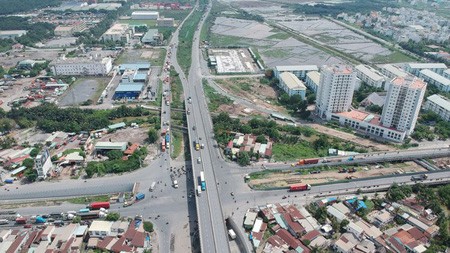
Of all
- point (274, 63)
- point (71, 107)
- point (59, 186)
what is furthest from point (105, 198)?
point (274, 63)

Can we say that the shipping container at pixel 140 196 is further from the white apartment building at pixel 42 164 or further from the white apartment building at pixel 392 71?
the white apartment building at pixel 392 71

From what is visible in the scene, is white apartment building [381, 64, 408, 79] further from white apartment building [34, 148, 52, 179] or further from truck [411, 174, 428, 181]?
white apartment building [34, 148, 52, 179]

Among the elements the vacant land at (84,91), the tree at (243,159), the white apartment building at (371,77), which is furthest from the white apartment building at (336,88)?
the vacant land at (84,91)

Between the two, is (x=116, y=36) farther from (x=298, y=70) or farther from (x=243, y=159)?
(x=243, y=159)

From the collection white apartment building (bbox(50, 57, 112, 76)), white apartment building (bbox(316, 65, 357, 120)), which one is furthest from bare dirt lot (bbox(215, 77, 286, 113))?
white apartment building (bbox(50, 57, 112, 76))

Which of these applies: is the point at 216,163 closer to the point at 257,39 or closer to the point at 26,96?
the point at 26,96

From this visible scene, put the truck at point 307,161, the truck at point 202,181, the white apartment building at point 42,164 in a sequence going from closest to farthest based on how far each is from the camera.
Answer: the truck at point 202,181, the white apartment building at point 42,164, the truck at point 307,161
